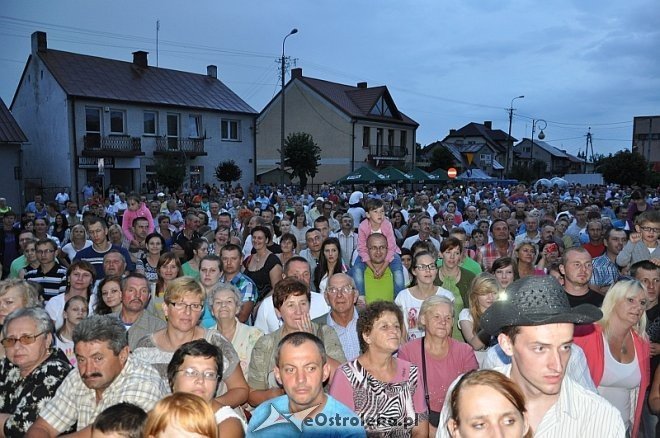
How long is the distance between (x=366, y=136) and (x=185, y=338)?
128ft

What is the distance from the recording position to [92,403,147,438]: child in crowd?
2367 millimetres

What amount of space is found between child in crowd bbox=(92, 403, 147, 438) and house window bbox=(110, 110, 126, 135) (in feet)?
98.0

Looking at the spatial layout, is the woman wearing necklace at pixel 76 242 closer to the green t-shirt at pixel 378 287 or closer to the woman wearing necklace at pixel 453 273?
the green t-shirt at pixel 378 287

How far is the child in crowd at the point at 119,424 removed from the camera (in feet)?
7.77

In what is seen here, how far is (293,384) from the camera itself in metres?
2.69

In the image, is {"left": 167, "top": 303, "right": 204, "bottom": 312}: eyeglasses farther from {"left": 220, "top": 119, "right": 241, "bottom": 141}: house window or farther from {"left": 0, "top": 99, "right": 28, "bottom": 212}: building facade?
{"left": 220, "top": 119, "right": 241, "bottom": 141}: house window

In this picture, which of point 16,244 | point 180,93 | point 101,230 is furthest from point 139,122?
point 101,230

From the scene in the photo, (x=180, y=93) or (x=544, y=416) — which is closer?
(x=544, y=416)

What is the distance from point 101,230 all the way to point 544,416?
20.6 feet

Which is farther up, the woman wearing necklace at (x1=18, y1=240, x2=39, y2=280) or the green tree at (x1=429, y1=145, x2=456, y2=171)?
the green tree at (x1=429, y1=145, x2=456, y2=171)

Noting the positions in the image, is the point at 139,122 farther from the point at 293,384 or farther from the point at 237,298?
the point at 293,384

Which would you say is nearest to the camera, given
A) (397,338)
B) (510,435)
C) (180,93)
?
(510,435)

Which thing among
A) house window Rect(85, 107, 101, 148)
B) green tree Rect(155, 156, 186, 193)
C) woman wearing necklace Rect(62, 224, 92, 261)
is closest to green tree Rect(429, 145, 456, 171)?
green tree Rect(155, 156, 186, 193)

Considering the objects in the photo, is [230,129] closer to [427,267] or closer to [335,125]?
[335,125]
